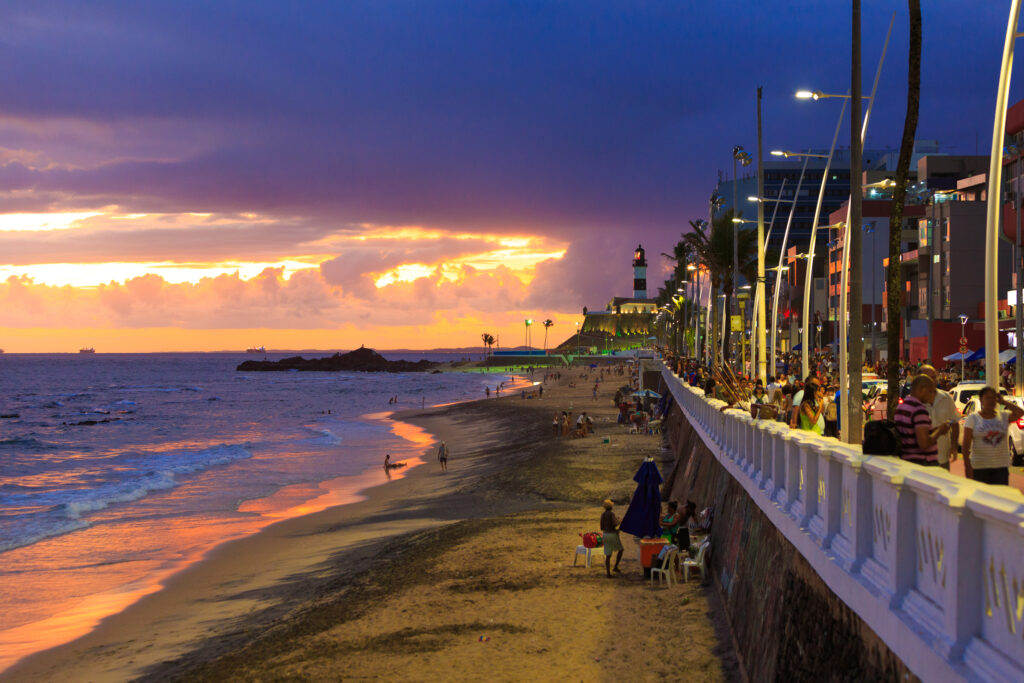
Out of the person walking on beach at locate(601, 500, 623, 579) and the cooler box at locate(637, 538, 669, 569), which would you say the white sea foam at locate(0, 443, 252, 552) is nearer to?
the person walking on beach at locate(601, 500, 623, 579)

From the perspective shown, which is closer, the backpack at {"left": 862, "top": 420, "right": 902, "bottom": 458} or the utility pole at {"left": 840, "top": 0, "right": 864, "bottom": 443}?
the backpack at {"left": 862, "top": 420, "right": 902, "bottom": 458}

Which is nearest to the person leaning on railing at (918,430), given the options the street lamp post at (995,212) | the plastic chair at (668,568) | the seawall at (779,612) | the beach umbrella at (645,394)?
the seawall at (779,612)

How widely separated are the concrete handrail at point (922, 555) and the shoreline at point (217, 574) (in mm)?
12813

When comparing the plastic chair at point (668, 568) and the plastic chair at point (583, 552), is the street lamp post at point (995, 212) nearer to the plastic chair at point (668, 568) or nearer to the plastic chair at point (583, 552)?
the plastic chair at point (668, 568)

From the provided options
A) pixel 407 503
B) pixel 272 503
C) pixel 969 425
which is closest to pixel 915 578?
pixel 969 425

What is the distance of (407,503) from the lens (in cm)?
3475

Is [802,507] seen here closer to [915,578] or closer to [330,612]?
[915,578]

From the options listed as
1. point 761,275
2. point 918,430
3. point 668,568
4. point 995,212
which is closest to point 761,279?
point 761,275

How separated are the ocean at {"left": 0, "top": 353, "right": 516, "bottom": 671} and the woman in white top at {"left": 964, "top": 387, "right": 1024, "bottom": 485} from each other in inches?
674

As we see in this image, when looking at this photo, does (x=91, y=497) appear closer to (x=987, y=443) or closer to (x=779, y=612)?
(x=779, y=612)

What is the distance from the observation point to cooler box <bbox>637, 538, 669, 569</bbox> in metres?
17.9

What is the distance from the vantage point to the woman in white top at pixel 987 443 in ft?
30.2

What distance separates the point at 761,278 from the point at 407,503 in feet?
49.1

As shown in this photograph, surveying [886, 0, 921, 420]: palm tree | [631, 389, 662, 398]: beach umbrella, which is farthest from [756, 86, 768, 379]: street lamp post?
[631, 389, 662, 398]: beach umbrella
